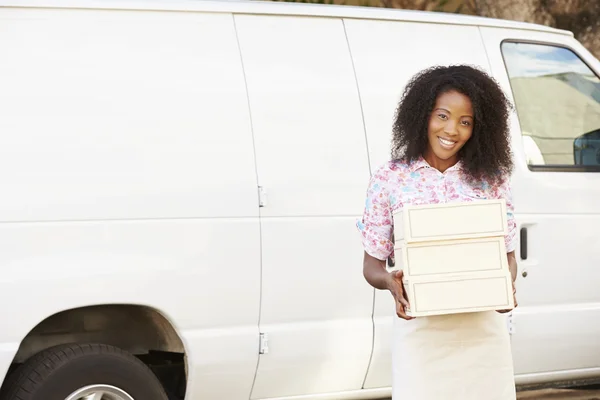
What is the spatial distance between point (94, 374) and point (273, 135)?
51.0 inches

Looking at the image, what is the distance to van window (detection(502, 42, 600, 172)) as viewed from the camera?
20.8 ft

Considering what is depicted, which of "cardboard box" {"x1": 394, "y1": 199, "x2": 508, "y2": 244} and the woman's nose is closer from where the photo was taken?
"cardboard box" {"x1": 394, "y1": 199, "x2": 508, "y2": 244}

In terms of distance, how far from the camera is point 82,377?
5.01m

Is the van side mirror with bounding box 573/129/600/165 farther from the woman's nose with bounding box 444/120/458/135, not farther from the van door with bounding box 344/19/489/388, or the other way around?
the woman's nose with bounding box 444/120/458/135

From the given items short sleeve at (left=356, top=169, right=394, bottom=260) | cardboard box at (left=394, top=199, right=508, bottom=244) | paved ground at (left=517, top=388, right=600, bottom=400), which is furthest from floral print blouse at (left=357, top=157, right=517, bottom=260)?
paved ground at (left=517, top=388, right=600, bottom=400)

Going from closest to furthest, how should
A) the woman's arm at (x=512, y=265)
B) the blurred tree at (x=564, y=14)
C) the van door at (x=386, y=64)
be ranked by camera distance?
the woman's arm at (x=512, y=265) < the van door at (x=386, y=64) < the blurred tree at (x=564, y=14)

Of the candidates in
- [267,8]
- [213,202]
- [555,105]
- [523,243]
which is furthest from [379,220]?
[555,105]

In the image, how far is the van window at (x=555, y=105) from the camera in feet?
20.8

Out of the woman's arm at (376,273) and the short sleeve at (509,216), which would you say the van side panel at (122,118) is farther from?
the short sleeve at (509,216)

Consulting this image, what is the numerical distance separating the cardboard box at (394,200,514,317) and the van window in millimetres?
2695

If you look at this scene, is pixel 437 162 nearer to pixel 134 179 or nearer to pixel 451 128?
pixel 451 128

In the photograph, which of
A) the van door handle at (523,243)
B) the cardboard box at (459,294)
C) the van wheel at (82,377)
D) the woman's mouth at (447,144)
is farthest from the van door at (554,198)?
the cardboard box at (459,294)

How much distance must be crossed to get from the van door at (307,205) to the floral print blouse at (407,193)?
1539mm

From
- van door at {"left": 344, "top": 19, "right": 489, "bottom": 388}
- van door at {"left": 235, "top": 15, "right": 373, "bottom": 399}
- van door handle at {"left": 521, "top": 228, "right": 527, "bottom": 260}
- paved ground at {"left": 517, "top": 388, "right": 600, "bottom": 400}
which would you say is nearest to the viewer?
van door at {"left": 235, "top": 15, "right": 373, "bottom": 399}
